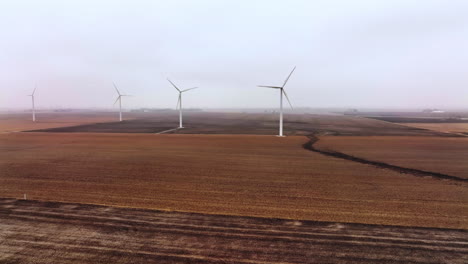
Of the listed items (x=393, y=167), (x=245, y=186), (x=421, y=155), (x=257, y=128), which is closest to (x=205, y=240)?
(x=245, y=186)

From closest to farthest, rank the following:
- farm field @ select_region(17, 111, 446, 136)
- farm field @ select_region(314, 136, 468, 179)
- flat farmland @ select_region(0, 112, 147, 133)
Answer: farm field @ select_region(314, 136, 468, 179)
farm field @ select_region(17, 111, 446, 136)
flat farmland @ select_region(0, 112, 147, 133)

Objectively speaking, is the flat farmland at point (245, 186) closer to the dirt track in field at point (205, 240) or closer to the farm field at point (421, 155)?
the dirt track in field at point (205, 240)

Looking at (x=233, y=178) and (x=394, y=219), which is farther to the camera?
(x=233, y=178)

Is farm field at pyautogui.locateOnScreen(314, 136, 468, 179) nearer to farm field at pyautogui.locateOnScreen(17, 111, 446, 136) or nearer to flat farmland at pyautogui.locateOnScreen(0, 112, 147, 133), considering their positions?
farm field at pyautogui.locateOnScreen(17, 111, 446, 136)

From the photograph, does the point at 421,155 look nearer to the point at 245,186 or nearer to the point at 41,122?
the point at 245,186

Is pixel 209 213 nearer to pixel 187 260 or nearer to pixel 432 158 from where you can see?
pixel 187 260

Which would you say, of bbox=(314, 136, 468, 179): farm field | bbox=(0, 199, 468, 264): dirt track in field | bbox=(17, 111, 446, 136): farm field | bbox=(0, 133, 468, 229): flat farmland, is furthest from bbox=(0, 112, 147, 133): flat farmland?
bbox=(314, 136, 468, 179): farm field

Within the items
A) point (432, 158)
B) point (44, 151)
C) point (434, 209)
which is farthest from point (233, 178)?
point (44, 151)
